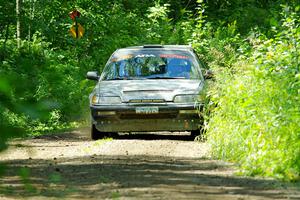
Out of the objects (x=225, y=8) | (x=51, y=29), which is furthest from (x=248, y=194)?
(x=225, y=8)

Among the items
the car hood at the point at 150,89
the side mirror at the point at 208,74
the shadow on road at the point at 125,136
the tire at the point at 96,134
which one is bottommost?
the shadow on road at the point at 125,136

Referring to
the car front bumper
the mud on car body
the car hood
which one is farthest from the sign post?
the car front bumper

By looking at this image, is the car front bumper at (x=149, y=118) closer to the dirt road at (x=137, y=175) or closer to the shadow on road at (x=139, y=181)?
the dirt road at (x=137, y=175)

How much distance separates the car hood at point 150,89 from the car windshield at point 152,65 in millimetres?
520

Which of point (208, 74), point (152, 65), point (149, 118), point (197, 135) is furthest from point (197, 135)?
point (152, 65)

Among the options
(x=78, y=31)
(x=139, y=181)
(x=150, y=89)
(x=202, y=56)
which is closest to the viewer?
(x=139, y=181)

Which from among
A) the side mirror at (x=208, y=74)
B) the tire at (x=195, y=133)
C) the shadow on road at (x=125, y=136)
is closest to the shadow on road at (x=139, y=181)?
the tire at (x=195, y=133)

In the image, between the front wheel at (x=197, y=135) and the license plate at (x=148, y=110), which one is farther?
the license plate at (x=148, y=110)

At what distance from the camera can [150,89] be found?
47.5ft

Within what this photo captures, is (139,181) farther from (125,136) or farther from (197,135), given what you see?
(125,136)

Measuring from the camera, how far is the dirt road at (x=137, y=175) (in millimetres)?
7199

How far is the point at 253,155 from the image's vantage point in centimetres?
937

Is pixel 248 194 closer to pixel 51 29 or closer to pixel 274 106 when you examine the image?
pixel 274 106

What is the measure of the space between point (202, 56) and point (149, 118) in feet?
43.7
